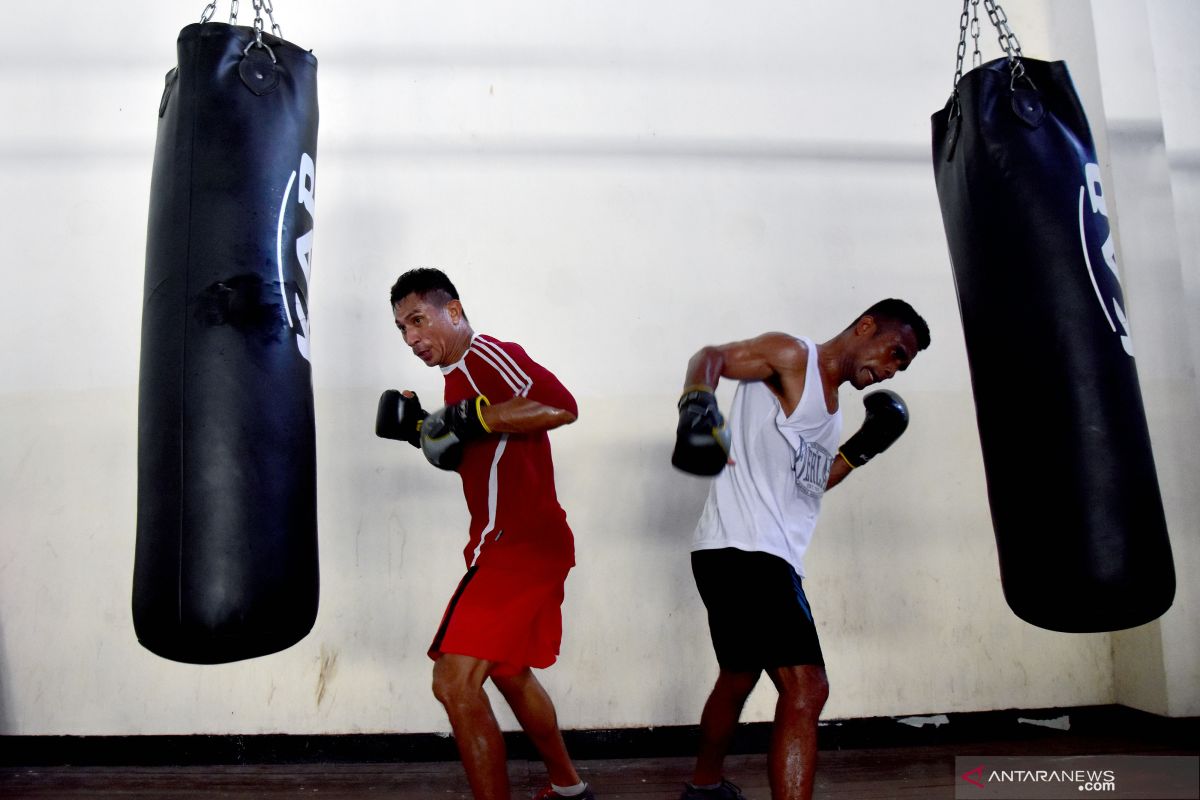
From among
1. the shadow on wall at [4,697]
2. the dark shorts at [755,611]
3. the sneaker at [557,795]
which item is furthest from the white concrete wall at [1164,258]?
the shadow on wall at [4,697]

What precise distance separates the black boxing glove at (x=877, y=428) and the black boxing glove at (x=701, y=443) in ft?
2.49

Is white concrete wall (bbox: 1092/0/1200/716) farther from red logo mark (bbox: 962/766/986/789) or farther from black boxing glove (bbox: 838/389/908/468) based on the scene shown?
black boxing glove (bbox: 838/389/908/468)

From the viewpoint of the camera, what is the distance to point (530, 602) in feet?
6.29

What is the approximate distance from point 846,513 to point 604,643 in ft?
2.90

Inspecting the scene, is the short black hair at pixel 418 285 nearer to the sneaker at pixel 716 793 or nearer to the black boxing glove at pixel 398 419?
the black boxing glove at pixel 398 419

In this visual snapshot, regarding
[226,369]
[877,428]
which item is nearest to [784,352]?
[877,428]

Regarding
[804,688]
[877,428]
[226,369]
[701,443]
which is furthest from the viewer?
[877,428]

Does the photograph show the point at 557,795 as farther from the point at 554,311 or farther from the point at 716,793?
the point at 554,311

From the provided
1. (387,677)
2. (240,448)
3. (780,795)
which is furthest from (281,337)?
(387,677)

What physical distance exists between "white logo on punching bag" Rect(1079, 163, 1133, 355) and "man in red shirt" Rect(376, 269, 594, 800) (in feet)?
3.52

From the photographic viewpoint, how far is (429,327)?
6.89 feet

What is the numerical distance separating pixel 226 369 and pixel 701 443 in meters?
0.84

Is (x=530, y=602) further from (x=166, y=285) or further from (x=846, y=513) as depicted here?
(x=846, y=513)

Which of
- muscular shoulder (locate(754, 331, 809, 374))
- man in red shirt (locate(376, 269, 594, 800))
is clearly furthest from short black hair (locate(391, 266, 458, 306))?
muscular shoulder (locate(754, 331, 809, 374))
